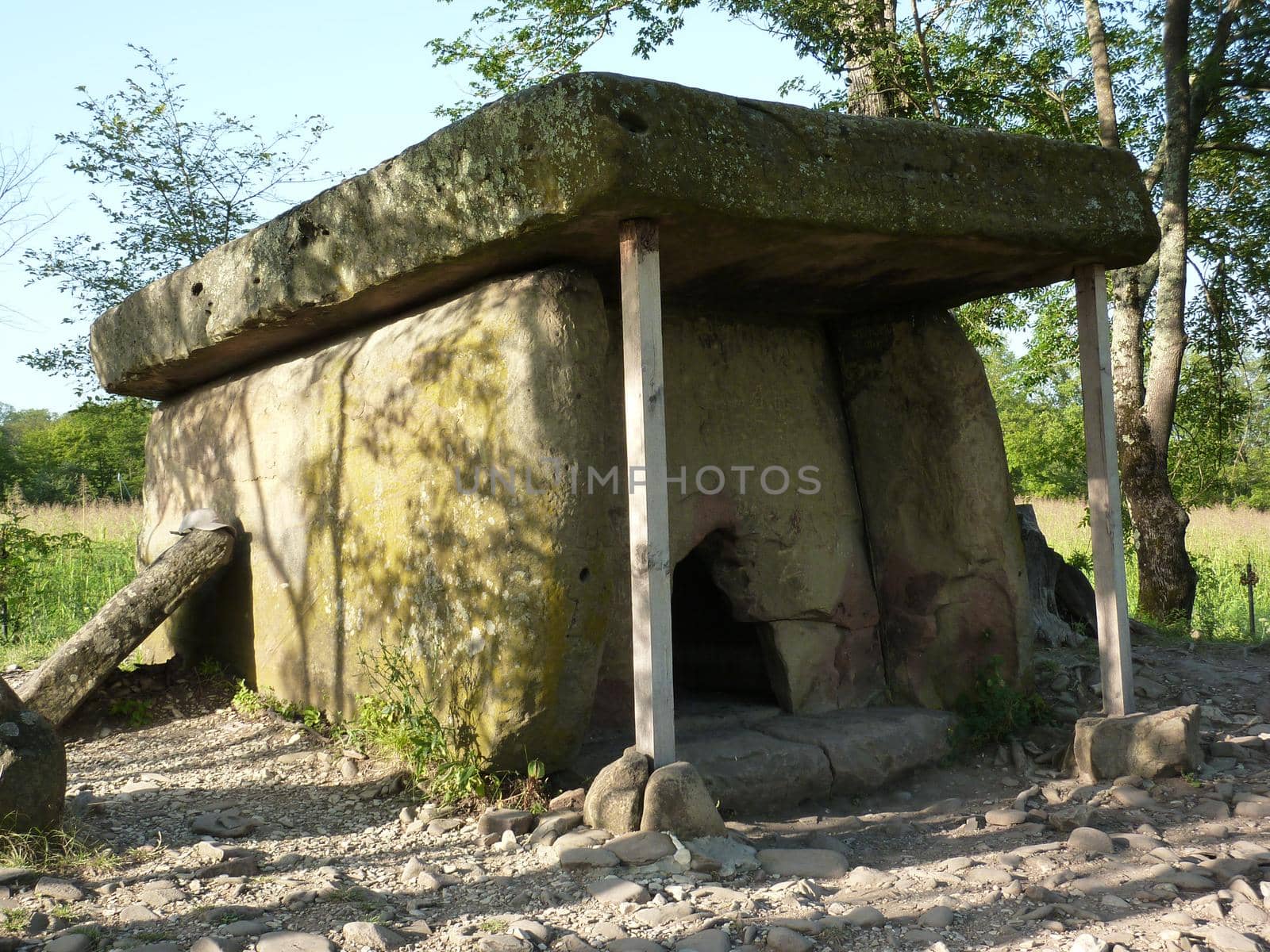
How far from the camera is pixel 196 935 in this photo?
269cm

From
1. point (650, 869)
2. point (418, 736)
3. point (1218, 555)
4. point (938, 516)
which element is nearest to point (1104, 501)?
point (938, 516)

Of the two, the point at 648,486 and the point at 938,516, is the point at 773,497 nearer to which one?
the point at 938,516

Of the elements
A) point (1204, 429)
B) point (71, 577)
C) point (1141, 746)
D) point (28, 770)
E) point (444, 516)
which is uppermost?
point (1204, 429)

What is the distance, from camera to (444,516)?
406 centimetres

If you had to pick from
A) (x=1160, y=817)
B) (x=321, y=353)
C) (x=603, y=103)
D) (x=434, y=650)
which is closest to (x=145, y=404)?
(x=321, y=353)

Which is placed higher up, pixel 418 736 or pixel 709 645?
pixel 709 645

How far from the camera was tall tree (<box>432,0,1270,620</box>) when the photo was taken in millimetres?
7375

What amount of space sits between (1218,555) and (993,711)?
879 centimetres

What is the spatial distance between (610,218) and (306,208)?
5.42ft

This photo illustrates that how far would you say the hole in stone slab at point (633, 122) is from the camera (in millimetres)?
3350

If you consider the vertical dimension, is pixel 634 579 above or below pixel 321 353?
below

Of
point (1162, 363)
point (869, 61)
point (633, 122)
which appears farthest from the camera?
point (869, 61)

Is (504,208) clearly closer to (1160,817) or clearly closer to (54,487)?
(1160,817)

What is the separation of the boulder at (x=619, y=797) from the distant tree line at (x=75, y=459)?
1891 cm
